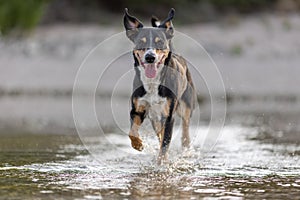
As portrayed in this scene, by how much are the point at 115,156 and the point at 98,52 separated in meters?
14.0

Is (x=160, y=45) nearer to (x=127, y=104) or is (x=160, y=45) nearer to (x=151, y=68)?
(x=151, y=68)

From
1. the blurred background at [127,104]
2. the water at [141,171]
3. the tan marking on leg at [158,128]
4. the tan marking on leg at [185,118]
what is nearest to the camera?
the water at [141,171]

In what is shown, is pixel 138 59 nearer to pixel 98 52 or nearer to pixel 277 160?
pixel 277 160

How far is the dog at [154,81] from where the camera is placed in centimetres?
877

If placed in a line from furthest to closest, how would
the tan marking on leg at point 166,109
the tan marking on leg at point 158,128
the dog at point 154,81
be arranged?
1. the tan marking on leg at point 158,128
2. the tan marking on leg at point 166,109
3. the dog at point 154,81

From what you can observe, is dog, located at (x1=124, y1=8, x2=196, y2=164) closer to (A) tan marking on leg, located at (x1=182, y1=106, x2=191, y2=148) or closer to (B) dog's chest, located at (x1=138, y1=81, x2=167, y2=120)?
(B) dog's chest, located at (x1=138, y1=81, x2=167, y2=120)

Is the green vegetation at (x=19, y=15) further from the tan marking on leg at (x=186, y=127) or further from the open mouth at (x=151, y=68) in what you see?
the open mouth at (x=151, y=68)

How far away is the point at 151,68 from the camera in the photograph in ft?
28.9

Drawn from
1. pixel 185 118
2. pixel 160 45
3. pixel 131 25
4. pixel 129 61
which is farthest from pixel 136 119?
pixel 129 61

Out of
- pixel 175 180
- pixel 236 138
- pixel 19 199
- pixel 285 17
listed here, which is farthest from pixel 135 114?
pixel 285 17

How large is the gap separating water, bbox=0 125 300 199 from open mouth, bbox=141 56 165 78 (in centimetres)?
86

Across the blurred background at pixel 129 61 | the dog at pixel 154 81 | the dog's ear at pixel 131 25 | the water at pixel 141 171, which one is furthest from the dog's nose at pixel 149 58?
the blurred background at pixel 129 61

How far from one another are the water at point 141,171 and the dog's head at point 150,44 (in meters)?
0.94

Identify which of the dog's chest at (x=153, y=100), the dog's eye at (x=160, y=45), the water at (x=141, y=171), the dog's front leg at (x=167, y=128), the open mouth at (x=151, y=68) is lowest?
the water at (x=141, y=171)
